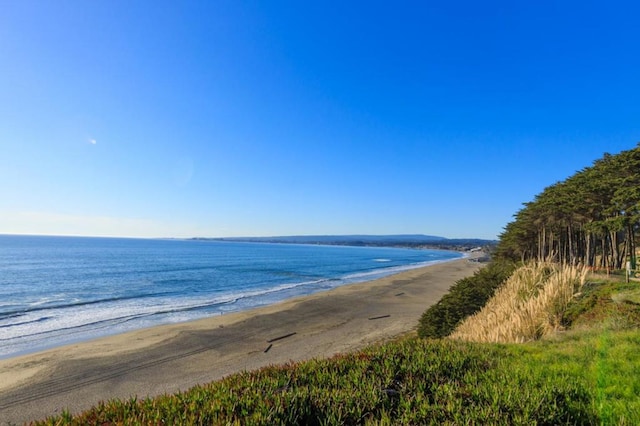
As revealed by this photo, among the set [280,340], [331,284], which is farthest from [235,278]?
[280,340]

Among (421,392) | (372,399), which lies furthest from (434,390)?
(372,399)

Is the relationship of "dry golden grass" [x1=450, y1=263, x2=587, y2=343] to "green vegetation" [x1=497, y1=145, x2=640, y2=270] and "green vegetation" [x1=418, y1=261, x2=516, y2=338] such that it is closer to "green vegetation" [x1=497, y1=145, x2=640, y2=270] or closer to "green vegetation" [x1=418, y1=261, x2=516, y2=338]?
"green vegetation" [x1=418, y1=261, x2=516, y2=338]

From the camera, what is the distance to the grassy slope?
314 cm

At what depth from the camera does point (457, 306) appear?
41.8 ft

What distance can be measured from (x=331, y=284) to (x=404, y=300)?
13.4m

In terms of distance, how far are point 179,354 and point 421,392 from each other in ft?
45.9

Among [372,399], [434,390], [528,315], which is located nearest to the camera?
[372,399]

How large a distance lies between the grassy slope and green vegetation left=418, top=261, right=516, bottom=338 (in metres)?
6.67

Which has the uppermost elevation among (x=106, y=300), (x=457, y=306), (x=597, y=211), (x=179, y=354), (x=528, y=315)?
(x=597, y=211)

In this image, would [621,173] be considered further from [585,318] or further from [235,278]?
[235,278]

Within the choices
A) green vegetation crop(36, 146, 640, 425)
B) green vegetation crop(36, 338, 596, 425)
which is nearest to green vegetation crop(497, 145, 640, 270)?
green vegetation crop(36, 146, 640, 425)

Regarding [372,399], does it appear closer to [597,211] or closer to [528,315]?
[528,315]

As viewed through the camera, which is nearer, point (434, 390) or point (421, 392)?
point (421, 392)

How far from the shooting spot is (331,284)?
42500mm
